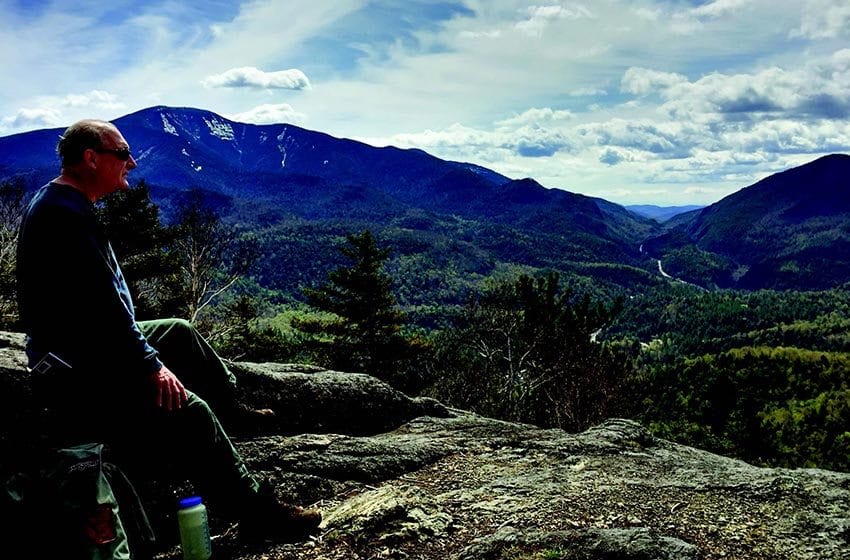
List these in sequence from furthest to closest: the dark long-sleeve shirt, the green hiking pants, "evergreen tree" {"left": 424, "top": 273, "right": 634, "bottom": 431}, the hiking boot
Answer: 1. "evergreen tree" {"left": 424, "top": 273, "right": 634, "bottom": 431}
2. the hiking boot
3. the green hiking pants
4. the dark long-sleeve shirt

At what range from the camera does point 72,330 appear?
4113mm

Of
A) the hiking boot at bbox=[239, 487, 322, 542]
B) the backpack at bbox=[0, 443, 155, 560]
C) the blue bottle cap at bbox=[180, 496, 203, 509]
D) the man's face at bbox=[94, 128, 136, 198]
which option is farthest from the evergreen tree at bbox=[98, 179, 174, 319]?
the backpack at bbox=[0, 443, 155, 560]

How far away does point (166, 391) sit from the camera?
4465 millimetres

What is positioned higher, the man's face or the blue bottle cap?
the man's face

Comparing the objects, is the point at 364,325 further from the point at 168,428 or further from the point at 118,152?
the point at 118,152

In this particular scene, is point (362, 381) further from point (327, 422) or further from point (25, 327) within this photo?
point (25, 327)

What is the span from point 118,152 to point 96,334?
138 cm

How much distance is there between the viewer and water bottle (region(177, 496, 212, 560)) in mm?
4820

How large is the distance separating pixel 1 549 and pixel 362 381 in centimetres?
613

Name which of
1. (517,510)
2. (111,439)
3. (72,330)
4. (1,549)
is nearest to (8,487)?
(1,549)

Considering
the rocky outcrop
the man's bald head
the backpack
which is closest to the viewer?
the backpack

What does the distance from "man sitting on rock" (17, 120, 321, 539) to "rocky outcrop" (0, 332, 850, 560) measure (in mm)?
1274

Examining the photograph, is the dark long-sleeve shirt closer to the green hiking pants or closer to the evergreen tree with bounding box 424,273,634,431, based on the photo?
the green hiking pants

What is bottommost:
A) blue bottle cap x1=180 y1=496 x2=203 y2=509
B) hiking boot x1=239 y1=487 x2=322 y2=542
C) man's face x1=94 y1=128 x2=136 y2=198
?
hiking boot x1=239 y1=487 x2=322 y2=542
